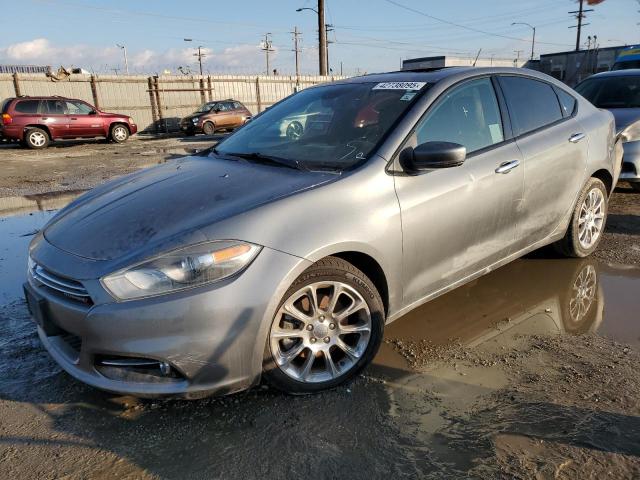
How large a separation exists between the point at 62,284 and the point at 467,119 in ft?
8.55

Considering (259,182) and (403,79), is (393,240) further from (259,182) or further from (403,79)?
(403,79)

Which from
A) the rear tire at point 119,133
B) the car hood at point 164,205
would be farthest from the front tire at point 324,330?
the rear tire at point 119,133

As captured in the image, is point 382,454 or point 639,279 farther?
point 639,279

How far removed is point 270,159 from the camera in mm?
3186

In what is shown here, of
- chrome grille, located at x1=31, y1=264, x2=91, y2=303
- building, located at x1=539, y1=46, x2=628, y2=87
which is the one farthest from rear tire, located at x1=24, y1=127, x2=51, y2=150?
building, located at x1=539, y1=46, x2=628, y2=87

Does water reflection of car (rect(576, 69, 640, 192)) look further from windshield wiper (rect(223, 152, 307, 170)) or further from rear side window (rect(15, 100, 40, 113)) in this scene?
rear side window (rect(15, 100, 40, 113))

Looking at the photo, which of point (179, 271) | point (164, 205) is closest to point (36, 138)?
point (164, 205)

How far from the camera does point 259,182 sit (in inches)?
110

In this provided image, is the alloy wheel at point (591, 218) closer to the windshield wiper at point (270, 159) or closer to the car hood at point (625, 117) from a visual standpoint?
the car hood at point (625, 117)

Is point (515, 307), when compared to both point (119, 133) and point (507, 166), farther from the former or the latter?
point (119, 133)

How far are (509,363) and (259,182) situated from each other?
178 cm

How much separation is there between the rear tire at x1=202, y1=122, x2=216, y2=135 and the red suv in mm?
3809

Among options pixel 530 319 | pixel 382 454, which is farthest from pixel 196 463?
pixel 530 319

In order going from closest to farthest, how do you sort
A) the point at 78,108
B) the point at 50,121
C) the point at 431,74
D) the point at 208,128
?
1. the point at 431,74
2. the point at 50,121
3. the point at 78,108
4. the point at 208,128
